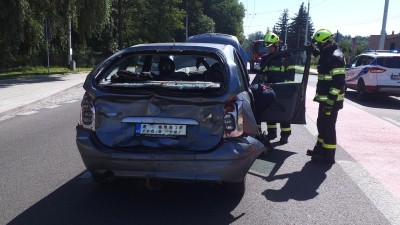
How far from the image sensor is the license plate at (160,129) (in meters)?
4.05

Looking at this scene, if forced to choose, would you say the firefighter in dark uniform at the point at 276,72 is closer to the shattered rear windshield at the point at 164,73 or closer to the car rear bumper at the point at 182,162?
the shattered rear windshield at the point at 164,73

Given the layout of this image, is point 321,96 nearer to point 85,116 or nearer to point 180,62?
point 180,62

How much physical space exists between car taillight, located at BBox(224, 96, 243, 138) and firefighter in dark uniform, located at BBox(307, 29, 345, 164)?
2518mm

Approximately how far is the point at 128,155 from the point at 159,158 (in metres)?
0.30

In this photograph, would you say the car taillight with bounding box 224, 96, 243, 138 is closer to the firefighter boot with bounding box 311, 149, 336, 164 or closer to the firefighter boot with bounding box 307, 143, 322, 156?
the firefighter boot with bounding box 311, 149, 336, 164

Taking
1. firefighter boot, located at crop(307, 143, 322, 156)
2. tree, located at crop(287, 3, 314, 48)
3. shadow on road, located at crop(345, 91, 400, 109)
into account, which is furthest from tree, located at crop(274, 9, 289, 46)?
firefighter boot, located at crop(307, 143, 322, 156)

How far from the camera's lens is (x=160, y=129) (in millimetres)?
4078

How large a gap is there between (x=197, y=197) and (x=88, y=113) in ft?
4.92

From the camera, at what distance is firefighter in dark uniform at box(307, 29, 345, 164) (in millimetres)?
6039

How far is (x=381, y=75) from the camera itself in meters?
13.6

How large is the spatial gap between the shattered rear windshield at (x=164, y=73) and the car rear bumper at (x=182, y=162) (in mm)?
640

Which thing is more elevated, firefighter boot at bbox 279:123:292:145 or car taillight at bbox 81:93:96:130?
car taillight at bbox 81:93:96:130

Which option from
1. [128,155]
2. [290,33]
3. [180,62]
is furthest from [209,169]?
[290,33]

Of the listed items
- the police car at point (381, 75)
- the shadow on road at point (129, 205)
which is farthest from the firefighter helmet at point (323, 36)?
the police car at point (381, 75)
